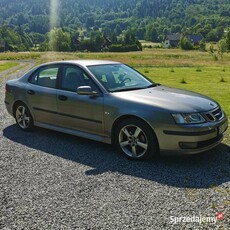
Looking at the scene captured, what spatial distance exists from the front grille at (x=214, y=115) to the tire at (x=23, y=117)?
3.90 meters

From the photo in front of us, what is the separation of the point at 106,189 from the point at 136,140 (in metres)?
1.25

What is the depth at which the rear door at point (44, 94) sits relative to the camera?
6.50m

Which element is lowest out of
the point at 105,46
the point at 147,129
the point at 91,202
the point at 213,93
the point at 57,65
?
the point at 105,46

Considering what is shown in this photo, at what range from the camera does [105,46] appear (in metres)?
126

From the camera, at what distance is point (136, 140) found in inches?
210

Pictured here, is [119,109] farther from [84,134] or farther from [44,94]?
[44,94]

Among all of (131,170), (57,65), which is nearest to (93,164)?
(131,170)

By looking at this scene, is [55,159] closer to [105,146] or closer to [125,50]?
[105,146]

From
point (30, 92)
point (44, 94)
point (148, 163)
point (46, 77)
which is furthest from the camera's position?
point (30, 92)

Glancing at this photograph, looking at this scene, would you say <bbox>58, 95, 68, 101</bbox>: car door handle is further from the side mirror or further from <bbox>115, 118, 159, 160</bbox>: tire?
<bbox>115, 118, 159, 160</bbox>: tire

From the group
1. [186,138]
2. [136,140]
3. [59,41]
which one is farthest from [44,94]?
[59,41]

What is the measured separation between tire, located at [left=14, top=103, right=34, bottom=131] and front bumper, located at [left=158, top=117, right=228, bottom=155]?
3.38 m

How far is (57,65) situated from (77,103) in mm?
1108

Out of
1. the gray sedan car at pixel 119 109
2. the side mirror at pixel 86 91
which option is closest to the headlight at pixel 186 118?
the gray sedan car at pixel 119 109
